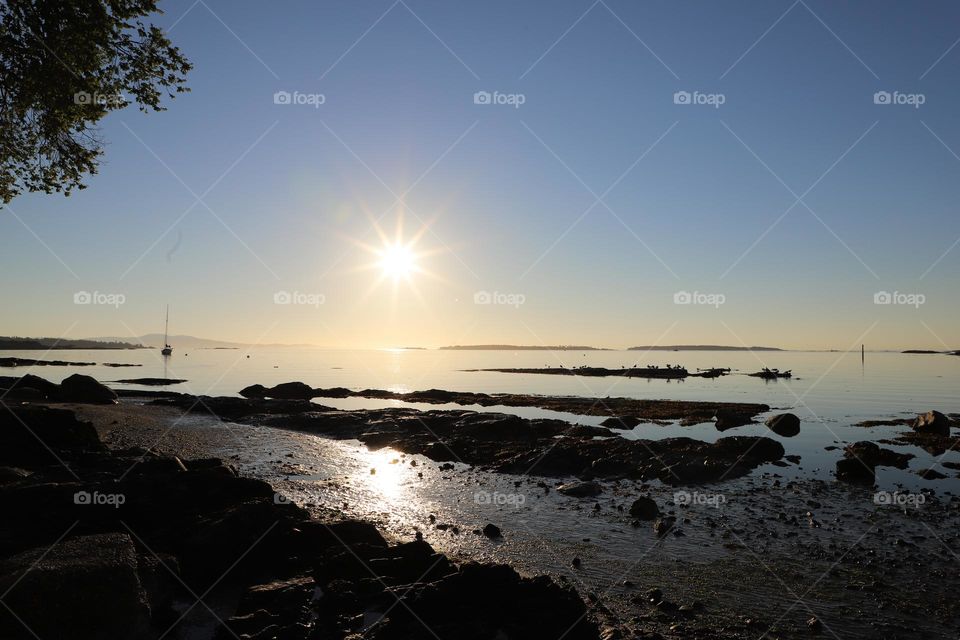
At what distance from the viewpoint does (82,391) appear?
47875 mm

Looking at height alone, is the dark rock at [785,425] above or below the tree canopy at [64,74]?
below

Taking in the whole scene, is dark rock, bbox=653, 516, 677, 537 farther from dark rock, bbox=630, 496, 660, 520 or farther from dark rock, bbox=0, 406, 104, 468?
dark rock, bbox=0, 406, 104, 468

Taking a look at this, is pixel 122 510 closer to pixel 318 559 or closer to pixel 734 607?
pixel 318 559

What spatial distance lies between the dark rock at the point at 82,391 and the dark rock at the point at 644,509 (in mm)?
49652

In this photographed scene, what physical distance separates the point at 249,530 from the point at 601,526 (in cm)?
1062

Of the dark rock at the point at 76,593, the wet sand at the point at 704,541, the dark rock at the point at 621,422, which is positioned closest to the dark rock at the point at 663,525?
the wet sand at the point at 704,541

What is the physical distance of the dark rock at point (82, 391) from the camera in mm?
47531

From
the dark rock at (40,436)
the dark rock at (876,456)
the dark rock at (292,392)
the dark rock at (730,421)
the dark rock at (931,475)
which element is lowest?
the dark rock at (931,475)

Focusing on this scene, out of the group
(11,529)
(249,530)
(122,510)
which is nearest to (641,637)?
(249,530)

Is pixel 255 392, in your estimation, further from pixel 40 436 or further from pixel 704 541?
pixel 704 541

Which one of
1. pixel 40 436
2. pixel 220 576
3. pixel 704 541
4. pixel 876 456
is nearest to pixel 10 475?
pixel 40 436

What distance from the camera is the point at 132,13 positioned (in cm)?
1811

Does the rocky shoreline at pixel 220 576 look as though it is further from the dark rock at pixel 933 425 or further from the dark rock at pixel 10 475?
the dark rock at pixel 933 425

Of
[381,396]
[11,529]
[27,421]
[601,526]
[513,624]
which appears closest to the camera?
[513,624]
